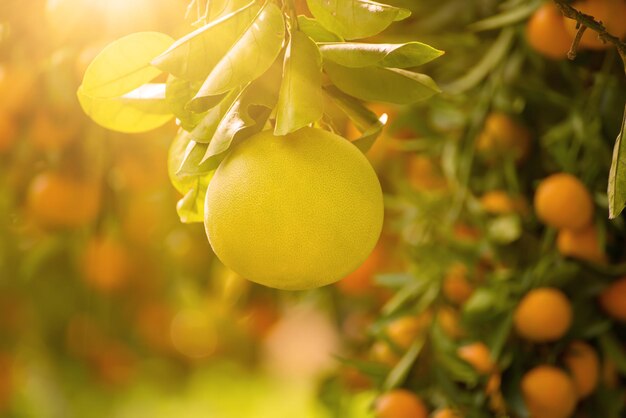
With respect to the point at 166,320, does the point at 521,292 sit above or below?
above

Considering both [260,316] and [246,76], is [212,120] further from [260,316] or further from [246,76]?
[260,316]

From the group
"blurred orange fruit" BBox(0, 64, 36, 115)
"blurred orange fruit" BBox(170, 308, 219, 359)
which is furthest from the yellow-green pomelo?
"blurred orange fruit" BBox(170, 308, 219, 359)

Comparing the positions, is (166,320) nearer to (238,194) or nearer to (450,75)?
(450,75)

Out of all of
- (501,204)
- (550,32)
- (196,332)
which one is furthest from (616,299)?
(196,332)

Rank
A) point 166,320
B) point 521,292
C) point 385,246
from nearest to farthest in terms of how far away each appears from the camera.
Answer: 1. point 521,292
2. point 385,246
3. point 166,320

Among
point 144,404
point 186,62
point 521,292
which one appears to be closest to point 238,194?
point 186,62

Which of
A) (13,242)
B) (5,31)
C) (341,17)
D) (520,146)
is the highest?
(341,17)

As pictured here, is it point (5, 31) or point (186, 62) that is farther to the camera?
point (5, 31)
